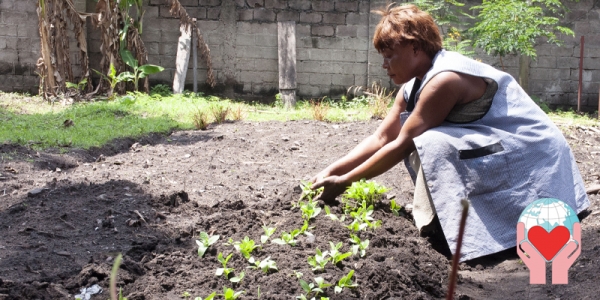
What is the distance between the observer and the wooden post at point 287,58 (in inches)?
392

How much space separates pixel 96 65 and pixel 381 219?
Answer: 25.9 ft

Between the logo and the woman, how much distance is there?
→ 0.10 metres

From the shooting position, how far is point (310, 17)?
10.1 m

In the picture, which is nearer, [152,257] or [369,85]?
[152,257]

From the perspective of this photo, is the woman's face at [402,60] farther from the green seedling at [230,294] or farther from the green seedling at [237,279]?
the green seedling at [230,294]

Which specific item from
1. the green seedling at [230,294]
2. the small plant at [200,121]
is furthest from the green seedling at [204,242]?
the small plant at [200,121]

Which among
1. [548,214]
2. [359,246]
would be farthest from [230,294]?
[548,214]

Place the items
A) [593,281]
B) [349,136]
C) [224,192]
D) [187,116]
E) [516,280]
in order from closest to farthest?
1. [593,281]
2. [516,280]
3. [224,192]
4. [349,136]
5. [187,116]

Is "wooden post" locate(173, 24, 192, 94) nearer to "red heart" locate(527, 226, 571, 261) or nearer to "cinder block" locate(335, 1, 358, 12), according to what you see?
"cinder block" locate(335, 1, 358, 12)

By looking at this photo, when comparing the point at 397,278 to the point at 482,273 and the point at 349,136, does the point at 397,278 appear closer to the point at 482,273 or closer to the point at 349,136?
the point at 482,273

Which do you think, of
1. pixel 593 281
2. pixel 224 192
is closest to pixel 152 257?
pixel 224 192

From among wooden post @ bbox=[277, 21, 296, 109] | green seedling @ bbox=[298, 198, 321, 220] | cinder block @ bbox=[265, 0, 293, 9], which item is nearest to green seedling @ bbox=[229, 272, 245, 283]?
green seedling @ bbox=[298, 198, 321, 220]

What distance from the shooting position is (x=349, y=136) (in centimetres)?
664

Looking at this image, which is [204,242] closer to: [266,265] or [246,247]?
[246,247]
